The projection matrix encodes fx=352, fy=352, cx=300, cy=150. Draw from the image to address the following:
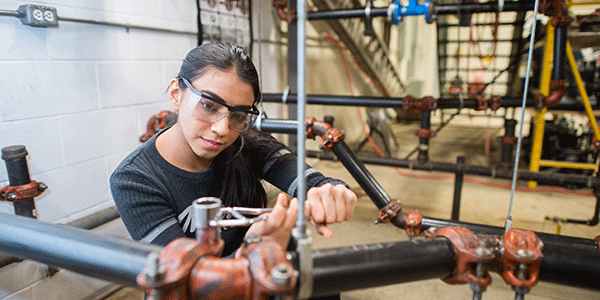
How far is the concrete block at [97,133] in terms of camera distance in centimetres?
164

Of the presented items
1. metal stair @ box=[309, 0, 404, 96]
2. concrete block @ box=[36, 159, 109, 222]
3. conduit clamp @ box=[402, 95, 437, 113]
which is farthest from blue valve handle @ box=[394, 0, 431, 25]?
concrete block @ box=[36, 159, 109, 222]

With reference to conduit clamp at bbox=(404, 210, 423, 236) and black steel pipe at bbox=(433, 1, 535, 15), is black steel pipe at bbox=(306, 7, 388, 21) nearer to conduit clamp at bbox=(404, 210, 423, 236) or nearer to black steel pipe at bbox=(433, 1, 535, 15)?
black steel pipe at bbox=(433, 1, 535, 15)

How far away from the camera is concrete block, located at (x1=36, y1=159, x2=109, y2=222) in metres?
1.57

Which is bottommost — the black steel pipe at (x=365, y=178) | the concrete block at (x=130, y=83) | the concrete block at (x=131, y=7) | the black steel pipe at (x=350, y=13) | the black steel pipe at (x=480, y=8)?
the black steel pipe at (x=365, y=178)

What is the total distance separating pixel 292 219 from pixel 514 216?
2.70 metres

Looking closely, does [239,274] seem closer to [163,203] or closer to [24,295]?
[163,203]

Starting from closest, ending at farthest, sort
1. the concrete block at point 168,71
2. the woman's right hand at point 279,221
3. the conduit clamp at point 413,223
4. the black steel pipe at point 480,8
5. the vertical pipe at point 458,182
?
the woman's right hand at point 279,221 → the conduit clamp at point 413,223 → the black steel pipe at point 480,8 → the concrete block at point 168,71 → the vertical pipe at point 458,182

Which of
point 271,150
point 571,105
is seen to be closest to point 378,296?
point 271,150

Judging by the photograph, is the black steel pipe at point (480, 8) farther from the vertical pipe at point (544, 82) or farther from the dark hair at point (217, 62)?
the dark hair at point (217, 62)

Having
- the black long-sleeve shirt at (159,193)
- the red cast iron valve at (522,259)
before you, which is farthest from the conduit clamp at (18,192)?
the red cast iron valve at (522,259)

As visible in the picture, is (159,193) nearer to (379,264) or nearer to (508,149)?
(379,264)

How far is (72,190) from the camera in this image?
168 centimetres

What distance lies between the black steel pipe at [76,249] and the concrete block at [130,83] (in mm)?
1247

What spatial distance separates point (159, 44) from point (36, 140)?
86 cm
